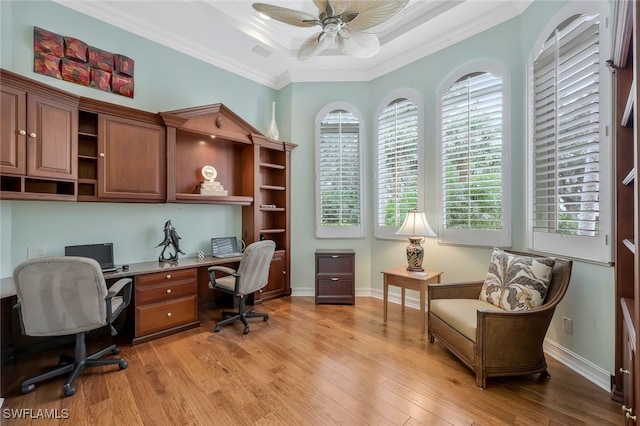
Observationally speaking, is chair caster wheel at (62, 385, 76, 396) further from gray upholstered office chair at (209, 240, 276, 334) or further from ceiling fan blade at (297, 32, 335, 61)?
ceiling fan blade at (297, 32, 335, 61)

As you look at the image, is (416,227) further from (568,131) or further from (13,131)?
(13,131)

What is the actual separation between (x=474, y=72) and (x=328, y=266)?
118 inches

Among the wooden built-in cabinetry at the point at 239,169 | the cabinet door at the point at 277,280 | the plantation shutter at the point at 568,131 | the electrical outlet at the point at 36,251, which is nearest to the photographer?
the plantation shutter at the point at 568,131

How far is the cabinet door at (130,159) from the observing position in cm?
263

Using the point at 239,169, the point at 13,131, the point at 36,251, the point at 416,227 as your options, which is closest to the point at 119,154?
the point at 13,131

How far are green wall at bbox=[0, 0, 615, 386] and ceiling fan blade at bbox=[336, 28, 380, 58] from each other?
1.40m

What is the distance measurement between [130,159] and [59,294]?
144 centimetres

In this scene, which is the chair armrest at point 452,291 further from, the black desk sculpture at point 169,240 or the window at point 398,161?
the black desk sculpture at point 169,240

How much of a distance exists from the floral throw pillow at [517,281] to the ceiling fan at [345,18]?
2.25 meters

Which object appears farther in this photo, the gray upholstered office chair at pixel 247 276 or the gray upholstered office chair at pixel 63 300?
the gray upholstered office chair at pixel 247 276

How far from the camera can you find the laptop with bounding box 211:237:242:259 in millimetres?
3543

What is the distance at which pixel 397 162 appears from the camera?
12.5ft

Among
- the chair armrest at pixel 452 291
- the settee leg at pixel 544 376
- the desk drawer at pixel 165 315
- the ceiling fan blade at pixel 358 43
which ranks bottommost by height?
the settee leg at pixel 544 376

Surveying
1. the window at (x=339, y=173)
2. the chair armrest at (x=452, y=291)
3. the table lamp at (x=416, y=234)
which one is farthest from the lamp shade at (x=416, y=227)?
the window at (x=339, y=173)
